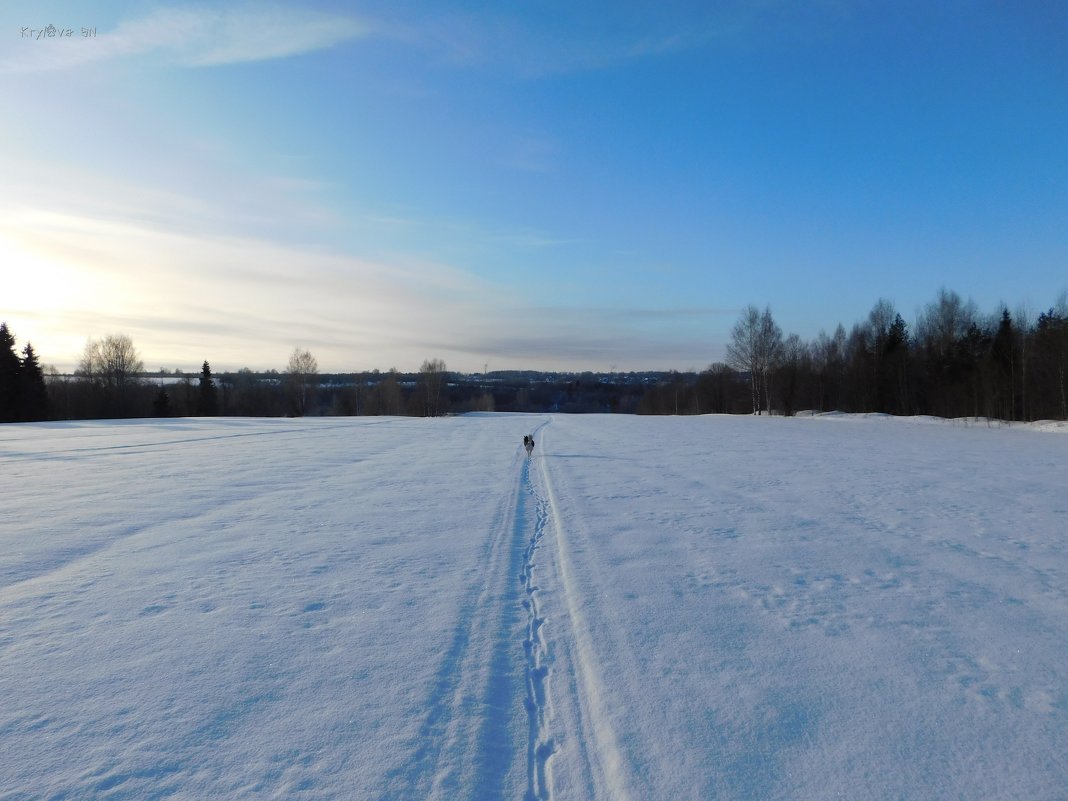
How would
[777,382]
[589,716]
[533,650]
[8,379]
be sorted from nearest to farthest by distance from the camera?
[589,716] < [533,650] < [8,379] < [777,382]

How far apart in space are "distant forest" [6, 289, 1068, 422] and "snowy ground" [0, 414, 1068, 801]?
34404 mm

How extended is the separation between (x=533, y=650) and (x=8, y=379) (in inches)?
2207

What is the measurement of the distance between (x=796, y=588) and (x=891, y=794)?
2.95m

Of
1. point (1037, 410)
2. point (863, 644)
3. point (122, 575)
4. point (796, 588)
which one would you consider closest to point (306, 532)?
point (122, 575)

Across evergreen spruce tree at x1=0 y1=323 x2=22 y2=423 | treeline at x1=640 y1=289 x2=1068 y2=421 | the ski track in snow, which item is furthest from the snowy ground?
evergreen spruce tree at x1=0 y1=323 x2=22 y2=423

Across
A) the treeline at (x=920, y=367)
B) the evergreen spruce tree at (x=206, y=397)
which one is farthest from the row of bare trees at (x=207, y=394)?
the treeline at (x=920, y=367)

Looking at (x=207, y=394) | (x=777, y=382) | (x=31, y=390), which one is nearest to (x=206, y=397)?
(x=207, y=394)

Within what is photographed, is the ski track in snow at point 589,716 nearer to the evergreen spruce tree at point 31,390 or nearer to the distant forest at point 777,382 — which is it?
the distant forest at point 777,382

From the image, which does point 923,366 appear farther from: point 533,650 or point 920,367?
point 533,650

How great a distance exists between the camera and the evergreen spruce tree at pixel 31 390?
146 feet

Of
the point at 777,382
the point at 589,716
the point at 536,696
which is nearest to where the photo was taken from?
the point at 589,716

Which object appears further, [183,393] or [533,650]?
[183,393]

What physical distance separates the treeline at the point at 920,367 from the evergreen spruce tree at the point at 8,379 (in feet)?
188

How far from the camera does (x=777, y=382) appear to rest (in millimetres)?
54625
